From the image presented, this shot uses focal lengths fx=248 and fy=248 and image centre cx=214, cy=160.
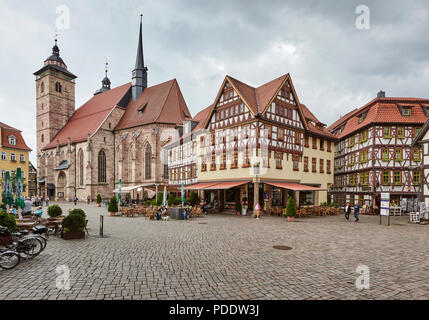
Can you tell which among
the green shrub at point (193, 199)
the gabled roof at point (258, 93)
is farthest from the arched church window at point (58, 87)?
the green shrub at point (193, 199)

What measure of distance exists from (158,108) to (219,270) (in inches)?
1589

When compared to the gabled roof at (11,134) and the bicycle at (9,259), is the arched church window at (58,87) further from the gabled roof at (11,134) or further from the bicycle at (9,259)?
the bicycle at (9,259)

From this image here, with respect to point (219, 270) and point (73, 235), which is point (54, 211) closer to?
point (73, 235)

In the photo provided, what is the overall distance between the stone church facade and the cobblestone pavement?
107ft

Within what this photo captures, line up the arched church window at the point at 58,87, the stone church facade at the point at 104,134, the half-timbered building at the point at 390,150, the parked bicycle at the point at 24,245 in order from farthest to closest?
1. the arched church window at the point at 58,87
2. the stone church facade at the point at 104,134
3. the half-timbered building at the point at 390,150
4. the parked bicycle at the point at 24,245

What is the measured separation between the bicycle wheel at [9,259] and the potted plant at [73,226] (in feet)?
12.3

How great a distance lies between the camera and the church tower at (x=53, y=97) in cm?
5516

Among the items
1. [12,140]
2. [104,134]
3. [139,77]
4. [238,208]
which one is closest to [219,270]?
[238,208]

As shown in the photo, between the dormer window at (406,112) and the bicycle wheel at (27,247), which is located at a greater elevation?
the dormer window at (406,112)

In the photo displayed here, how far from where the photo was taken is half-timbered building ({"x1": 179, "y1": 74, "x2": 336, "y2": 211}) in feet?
70.7

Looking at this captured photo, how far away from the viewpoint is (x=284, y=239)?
34.8 feet

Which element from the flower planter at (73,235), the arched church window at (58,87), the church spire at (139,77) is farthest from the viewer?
the arched church window at (58,87)

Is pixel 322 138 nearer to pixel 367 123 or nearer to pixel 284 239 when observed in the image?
pixel 367 123
